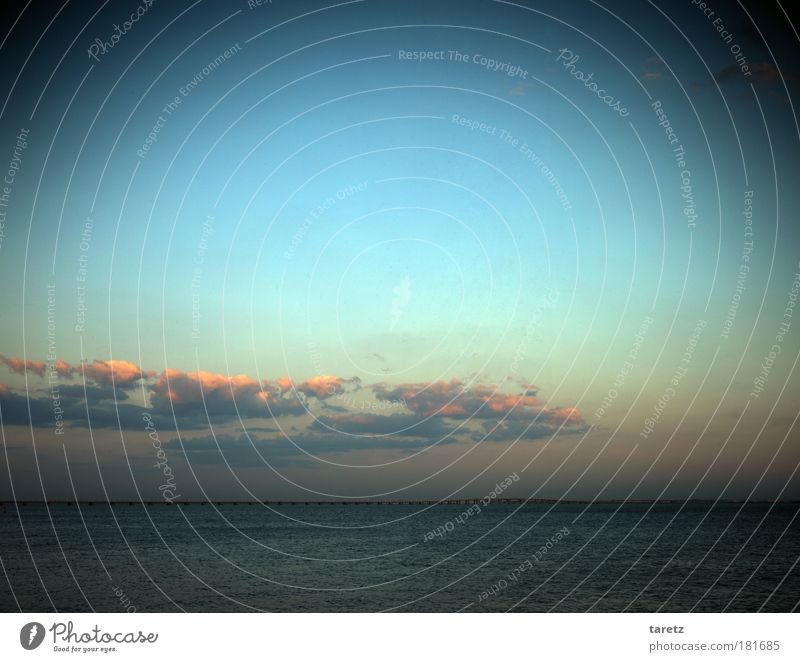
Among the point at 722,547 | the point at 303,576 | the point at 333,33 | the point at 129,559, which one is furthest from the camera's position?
the point at 722,547

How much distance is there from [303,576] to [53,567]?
697 inches

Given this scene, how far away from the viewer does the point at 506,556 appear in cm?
6994

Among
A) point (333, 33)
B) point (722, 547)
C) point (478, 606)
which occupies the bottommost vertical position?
point (722, 547)

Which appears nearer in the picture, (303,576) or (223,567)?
(303,576)

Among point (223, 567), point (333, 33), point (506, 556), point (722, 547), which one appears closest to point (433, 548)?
point (506, 556)

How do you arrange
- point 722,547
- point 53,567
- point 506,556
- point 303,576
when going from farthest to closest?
1. point 722,547
2. point 506,556
3. point 53,567
4. point 303,576
